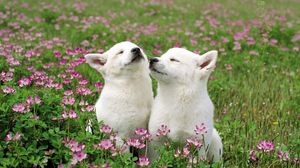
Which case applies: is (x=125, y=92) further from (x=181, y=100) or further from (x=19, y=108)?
(x=19, y=108)

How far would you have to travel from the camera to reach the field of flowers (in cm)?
366

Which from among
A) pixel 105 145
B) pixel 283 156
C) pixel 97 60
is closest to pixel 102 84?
pixel 97 60

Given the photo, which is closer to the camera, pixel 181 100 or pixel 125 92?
pixel 181 100

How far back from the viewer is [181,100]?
4.03m

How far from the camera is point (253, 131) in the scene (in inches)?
210

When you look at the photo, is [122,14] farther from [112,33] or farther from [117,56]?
[117,56]

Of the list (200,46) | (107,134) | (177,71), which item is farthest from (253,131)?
(200,46)

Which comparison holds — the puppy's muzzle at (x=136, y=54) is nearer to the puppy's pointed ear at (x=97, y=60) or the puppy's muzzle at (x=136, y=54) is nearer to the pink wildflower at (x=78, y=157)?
the puppy's pointed ear at (x=97, y=60)

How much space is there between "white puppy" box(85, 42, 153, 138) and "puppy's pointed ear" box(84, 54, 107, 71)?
0.06 meters

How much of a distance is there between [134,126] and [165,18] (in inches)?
346

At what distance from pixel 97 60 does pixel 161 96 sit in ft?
3.12

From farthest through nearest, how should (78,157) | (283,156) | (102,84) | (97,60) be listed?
1. (102,84)
2. (97,60)
3. (283,156)
4. (78,157)

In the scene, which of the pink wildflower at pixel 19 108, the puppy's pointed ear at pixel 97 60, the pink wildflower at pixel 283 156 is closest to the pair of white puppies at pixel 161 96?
the puppy's pointed ear at pixel 97 60

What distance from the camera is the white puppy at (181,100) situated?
3988mm
